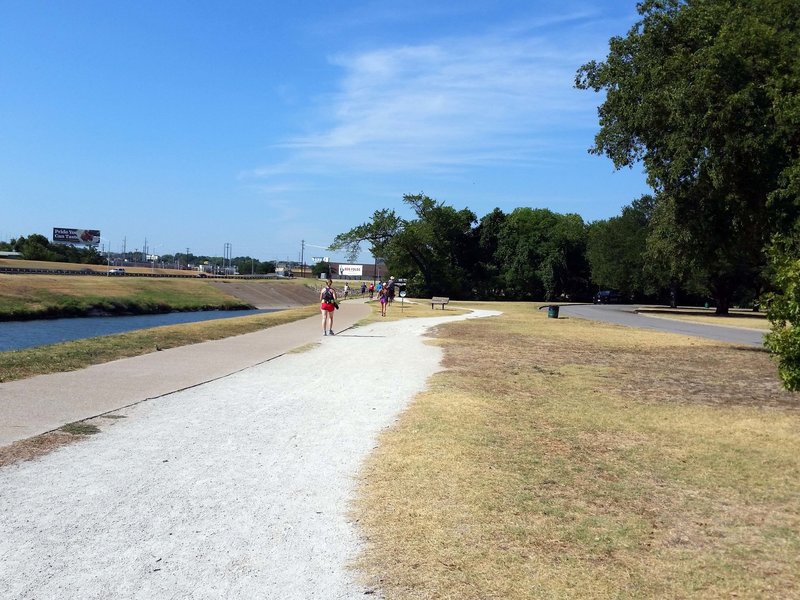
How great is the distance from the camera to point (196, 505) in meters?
5.36

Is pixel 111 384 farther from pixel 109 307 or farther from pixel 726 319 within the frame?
pixel 109 307

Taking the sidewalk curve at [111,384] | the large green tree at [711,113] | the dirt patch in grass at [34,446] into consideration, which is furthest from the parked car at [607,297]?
the dirt patch in grass at [34,446]

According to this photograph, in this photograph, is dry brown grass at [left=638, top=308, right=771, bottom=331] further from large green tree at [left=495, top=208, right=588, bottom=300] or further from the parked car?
large green tree at [left=495, top=208, right=588, bottom=300]

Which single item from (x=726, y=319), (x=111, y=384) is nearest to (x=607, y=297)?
(x=726, y=319)

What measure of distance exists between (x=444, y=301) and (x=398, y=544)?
41.3 m

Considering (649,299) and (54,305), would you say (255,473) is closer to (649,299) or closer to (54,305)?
(54,305)

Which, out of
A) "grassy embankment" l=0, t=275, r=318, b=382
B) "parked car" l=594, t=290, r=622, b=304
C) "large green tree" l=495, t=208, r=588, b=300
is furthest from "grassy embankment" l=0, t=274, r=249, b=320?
"parked car" l=594, t=290, r=622, b=304

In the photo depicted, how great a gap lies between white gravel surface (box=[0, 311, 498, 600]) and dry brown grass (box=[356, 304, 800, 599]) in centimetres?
34

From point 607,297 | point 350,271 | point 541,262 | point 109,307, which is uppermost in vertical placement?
point 541,262

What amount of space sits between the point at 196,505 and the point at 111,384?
5.88 m

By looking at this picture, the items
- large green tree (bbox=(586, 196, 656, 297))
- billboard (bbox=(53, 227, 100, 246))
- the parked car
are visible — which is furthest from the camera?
billboard (bbox=(53, 227, 100, 246))

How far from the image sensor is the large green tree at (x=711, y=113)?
16.8 m

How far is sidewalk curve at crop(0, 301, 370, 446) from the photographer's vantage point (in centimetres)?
795

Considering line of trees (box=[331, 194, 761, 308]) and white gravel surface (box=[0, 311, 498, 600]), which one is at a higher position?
line of trees (box=[331, 194, 761, 308])
